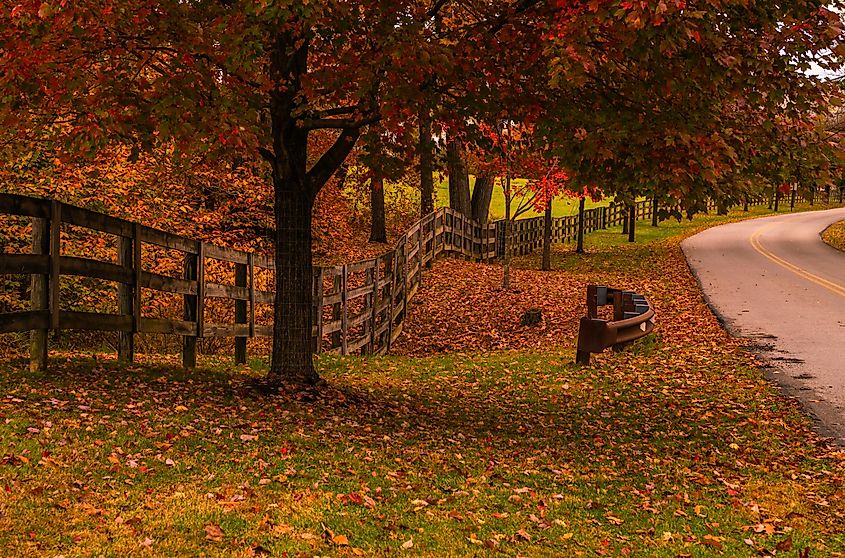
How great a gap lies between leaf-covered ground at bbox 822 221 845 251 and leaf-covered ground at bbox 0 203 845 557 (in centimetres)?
2886

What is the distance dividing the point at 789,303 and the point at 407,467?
607 inches

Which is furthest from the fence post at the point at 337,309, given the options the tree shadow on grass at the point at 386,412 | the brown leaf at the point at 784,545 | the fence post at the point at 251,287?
the brown leaf at the point at 784,545

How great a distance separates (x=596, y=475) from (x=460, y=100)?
15.5ft

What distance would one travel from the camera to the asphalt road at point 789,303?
39.1 feet

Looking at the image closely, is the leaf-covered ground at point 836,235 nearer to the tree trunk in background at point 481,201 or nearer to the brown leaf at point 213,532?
the tree trunk in background at point 481,201

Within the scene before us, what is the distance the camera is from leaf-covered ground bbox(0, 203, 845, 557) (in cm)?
566

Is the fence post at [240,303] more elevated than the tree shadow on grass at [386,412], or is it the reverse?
the fence post at [240,303]

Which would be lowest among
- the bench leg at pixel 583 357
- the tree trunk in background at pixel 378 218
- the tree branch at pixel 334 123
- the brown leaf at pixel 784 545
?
the brown leaf at pixel 784 545

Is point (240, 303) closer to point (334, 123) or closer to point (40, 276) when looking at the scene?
point (334, 123)

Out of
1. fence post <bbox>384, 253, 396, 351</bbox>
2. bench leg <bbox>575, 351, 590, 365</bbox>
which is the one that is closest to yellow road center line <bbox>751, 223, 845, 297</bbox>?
bench leg <bbox>575, 351, 590, 365</bbox>

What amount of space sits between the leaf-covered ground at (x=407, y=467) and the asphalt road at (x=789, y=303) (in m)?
0.57

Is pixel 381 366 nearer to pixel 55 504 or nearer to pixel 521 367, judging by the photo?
pixel 521 367

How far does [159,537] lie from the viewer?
5.28m

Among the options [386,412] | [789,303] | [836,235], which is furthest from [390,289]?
[836,235]
